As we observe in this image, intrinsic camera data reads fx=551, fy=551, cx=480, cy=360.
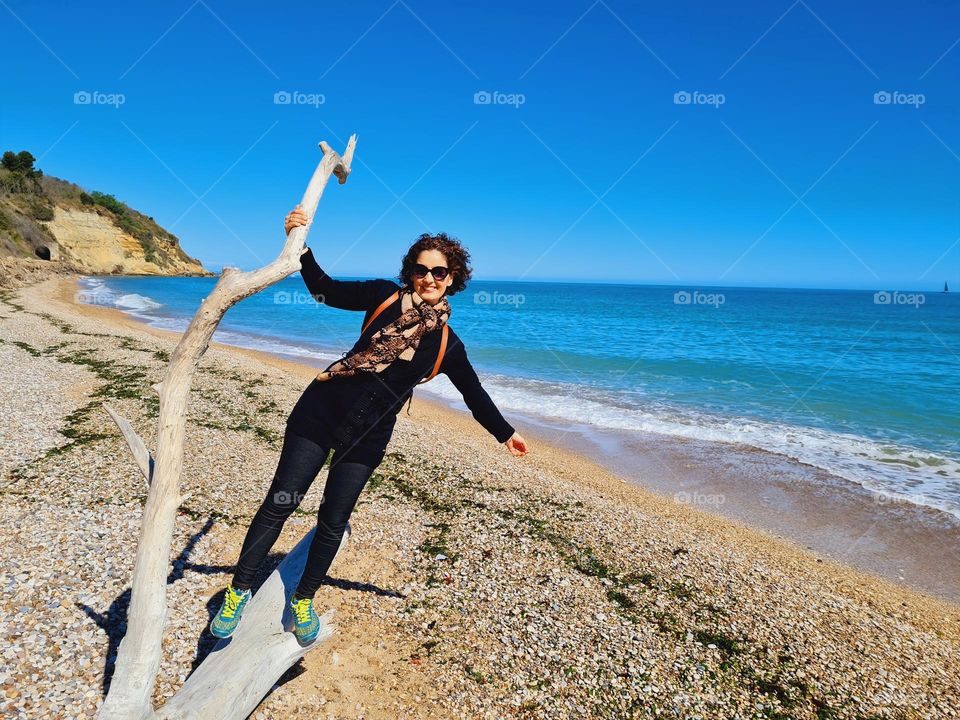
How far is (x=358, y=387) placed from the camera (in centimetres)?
397

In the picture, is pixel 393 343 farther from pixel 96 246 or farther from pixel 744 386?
pixel 96 246

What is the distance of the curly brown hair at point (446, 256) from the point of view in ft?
13.9

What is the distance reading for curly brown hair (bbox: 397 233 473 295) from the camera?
4.23 m

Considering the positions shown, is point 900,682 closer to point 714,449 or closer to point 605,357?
point 714,449

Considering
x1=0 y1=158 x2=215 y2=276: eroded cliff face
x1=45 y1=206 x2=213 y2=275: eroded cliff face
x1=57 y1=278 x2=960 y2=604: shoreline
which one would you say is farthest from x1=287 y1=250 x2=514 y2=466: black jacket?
x1=45 y1=206 x2=213 y2=275: eroded cliff face

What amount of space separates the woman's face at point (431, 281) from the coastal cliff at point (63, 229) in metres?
61.9

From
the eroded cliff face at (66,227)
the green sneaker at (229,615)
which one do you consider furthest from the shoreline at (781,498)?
the eroded cliff face at (66,227)

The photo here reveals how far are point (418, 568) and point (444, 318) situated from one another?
4267mm

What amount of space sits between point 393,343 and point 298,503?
131 centimetres

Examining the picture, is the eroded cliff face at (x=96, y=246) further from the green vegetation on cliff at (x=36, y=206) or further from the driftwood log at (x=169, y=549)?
the driftwood log at (x=169, y=549)

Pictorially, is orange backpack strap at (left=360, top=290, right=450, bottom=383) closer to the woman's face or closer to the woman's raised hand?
the woman's face

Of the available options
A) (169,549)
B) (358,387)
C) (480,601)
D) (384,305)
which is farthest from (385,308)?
(480,601)

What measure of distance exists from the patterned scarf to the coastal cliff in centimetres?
6188

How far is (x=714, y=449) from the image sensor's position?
15711 millimetres
